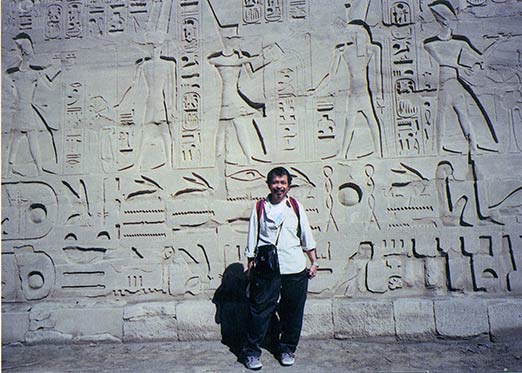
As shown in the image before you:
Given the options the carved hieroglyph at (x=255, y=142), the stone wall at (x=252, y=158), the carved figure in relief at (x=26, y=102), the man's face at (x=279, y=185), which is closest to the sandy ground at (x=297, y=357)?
the stone wall at (x=252, y=158)

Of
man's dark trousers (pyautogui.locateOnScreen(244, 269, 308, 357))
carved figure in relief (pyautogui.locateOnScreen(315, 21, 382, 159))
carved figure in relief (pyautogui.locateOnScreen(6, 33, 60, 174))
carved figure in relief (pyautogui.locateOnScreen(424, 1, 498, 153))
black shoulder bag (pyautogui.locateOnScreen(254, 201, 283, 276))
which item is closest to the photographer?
black shoulder bag (pyautogui.locateOnScreen(254, 201, 283, 276))

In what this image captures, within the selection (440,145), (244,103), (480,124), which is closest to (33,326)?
(244,103)

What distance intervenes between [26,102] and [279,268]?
3827 mm

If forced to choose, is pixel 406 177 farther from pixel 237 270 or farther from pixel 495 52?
pixel 237 270

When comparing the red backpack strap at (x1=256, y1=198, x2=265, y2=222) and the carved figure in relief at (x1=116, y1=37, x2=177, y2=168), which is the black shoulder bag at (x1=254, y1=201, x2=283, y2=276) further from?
the carved figure in relief at (x1=116, y1=37, x2=177, y2=168)

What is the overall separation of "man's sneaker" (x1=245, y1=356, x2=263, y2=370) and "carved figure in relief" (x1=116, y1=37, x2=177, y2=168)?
236 cm

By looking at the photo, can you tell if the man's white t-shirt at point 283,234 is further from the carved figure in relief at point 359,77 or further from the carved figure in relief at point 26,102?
the carved figure in relief at point 26,102

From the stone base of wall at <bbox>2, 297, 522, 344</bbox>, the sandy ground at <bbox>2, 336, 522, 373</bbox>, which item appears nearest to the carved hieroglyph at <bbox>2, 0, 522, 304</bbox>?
the stone base of wall at <bbox>2, 297, 522, 344</bbox>

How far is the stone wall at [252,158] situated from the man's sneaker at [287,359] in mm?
680

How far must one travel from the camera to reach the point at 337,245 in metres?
4.78

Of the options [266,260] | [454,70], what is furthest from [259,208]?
[454,70]

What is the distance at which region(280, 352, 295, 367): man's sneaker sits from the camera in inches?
154

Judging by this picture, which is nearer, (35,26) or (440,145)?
(440,145)

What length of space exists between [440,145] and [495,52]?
121 centimetres
